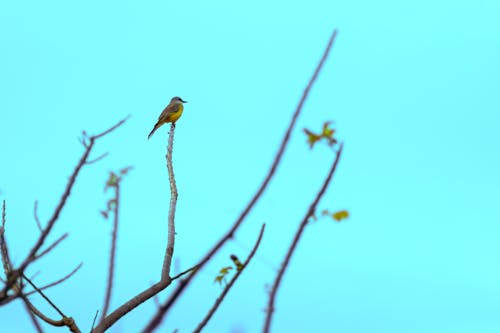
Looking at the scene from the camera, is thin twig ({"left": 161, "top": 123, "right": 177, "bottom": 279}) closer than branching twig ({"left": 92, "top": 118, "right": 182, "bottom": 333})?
No

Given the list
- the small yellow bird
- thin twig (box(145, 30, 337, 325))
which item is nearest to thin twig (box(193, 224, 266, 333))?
thin twig (box(145, 30, 337, 325))

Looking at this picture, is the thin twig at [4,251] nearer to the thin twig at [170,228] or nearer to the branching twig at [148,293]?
the branching twig at [148,293]

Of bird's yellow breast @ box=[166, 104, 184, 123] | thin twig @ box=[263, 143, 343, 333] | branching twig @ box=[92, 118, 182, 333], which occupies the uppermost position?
bird's yellow breast @ box=[166, 104, 184, 123]

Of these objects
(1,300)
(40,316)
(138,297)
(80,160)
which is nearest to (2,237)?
(40,316)

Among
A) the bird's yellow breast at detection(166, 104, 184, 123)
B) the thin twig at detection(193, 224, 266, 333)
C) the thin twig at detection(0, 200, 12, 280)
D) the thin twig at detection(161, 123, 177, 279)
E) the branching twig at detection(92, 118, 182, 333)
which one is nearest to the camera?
the thin twig at detection(193, 224, 266, 333)

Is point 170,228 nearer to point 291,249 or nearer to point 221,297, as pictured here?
point 221,297

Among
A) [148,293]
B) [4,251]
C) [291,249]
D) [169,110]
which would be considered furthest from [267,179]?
[169,110]

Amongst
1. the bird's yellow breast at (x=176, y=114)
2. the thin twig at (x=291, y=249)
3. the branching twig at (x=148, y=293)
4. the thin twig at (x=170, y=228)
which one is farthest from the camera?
the bird's yellow breast at (x=176, y=114)

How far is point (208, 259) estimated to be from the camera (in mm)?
1572

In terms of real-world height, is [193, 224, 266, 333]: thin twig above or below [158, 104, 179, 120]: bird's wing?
below

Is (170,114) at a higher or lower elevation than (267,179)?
higher

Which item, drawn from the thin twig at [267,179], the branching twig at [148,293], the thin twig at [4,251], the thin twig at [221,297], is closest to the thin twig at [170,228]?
the branching twig at [148,293]

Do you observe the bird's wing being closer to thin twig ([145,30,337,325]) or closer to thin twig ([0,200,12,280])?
thin twig ([0,200,12,280])

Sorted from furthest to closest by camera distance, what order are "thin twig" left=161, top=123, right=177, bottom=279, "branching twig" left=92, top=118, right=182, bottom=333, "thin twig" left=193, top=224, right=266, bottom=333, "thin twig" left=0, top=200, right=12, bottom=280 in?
"thin twig" left=161, top=123, right=177, bottom=279 < "thin twig" left=0, top=200, right=12, bottom=280 < "branching twig" left=92, top=118, right=182, bottom=333 < "thin twig" left=193, top=224, right=266, bottom=333
